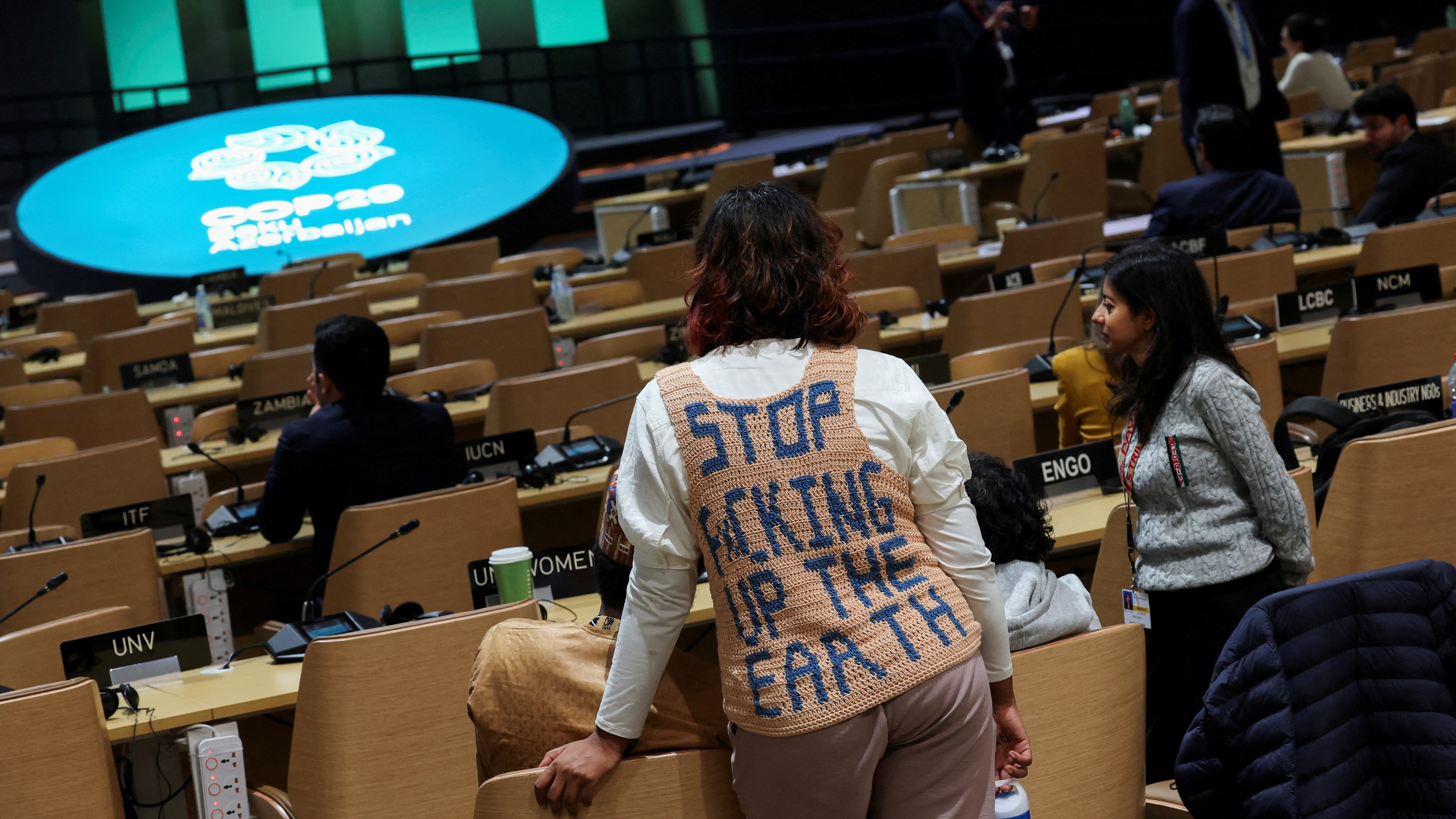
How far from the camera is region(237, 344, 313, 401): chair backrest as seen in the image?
6062mm

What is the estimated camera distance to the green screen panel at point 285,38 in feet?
48.6

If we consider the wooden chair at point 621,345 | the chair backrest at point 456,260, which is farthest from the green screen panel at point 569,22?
the wooden chair at point 621,345

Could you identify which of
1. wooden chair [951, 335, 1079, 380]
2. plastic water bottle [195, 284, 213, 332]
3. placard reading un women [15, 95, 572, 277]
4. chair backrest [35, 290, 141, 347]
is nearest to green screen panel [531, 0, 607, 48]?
placard reading un women [15, 95, 572, 277]

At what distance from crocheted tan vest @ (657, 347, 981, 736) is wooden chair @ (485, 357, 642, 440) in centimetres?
315

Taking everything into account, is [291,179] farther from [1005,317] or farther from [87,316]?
[1005,317]

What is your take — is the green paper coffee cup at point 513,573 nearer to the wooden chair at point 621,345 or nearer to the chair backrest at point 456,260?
the wooden chair at point 621,345

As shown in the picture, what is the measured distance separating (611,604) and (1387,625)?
1058 mm

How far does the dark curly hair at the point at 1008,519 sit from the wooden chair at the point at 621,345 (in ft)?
11.8

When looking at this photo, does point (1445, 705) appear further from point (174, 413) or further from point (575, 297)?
point (575, 297)

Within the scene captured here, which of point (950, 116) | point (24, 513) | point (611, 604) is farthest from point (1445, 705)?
point (950, 116)

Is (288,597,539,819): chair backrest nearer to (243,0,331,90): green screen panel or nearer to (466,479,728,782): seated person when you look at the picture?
(466,479,728,782): seated person

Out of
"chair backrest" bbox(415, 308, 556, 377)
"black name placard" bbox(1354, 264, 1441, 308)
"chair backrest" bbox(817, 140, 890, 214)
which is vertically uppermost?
"chair backrest" bbox(817, 140, 890, 214)

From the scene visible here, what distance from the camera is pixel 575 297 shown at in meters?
7.77

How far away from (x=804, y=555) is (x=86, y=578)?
263 cm
